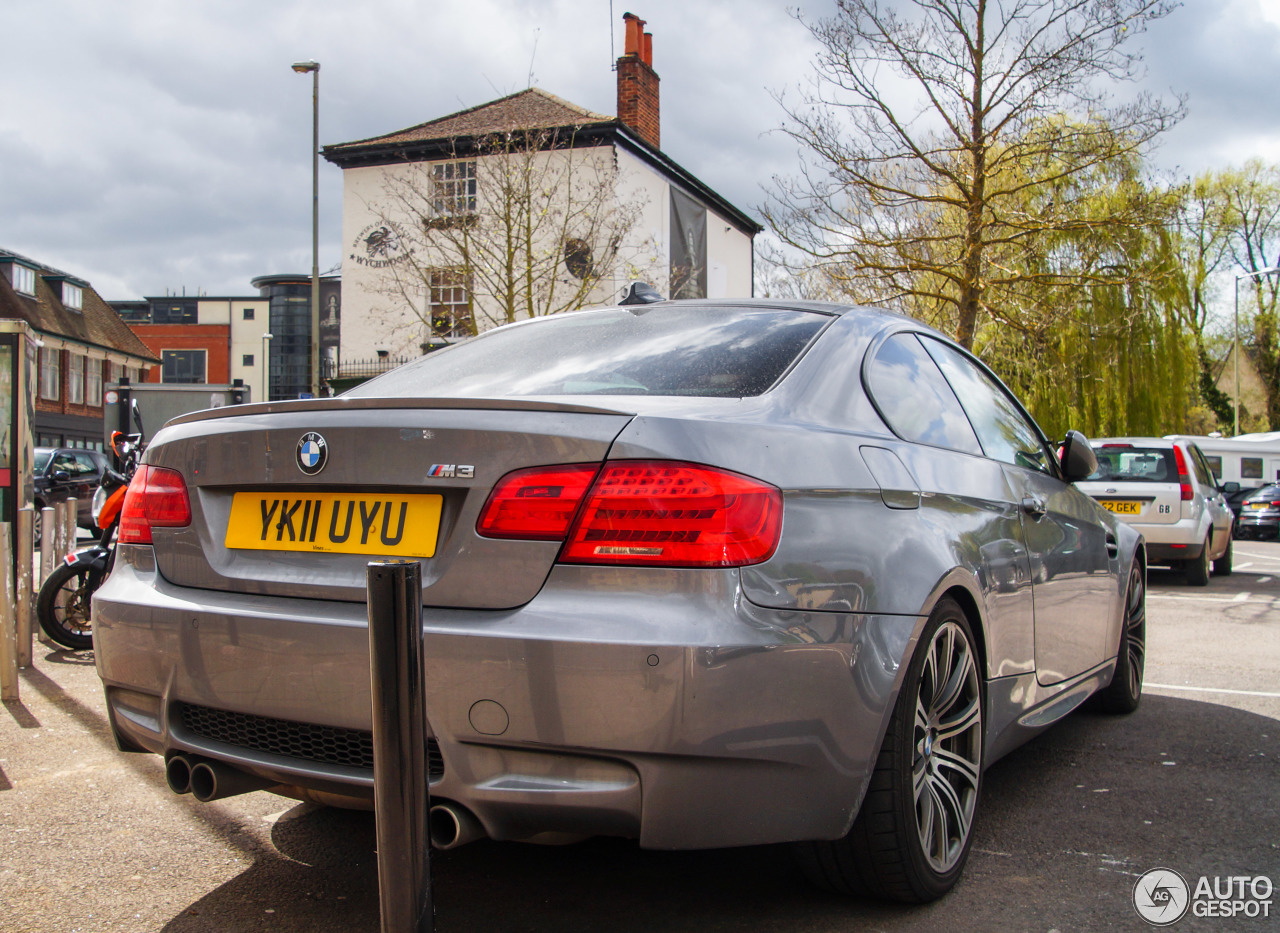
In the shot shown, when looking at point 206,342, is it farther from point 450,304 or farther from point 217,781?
point 217,781

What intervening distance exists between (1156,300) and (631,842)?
26.9 metres

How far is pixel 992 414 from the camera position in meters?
3.89

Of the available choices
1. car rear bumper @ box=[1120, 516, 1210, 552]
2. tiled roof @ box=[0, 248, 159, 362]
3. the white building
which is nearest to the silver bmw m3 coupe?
car rear bumper @ box=[1120, 516, 1210, 552]

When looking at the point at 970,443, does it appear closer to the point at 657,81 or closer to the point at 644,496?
the point at 644,496

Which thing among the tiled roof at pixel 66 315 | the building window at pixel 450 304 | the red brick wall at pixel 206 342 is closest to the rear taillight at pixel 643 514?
the building window at pixel 450 304

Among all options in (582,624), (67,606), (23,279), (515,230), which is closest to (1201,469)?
(67,606)

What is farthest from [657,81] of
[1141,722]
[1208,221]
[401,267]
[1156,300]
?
[1141,722]

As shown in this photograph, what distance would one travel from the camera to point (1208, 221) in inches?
1348

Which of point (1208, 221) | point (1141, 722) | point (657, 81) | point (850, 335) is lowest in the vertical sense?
point (1141, 722)

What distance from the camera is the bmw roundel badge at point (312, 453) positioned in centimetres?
244

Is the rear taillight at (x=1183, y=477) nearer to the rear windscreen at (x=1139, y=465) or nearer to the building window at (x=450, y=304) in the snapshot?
the rear windscreen at (x=1139, y=465)

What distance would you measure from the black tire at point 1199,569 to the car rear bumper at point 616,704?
11.4 m

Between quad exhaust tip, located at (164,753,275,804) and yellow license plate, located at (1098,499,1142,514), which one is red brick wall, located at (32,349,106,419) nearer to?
yellow license plate, located at (1098,499,1142,514)

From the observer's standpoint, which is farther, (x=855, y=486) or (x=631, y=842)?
(x=631, y=842)
